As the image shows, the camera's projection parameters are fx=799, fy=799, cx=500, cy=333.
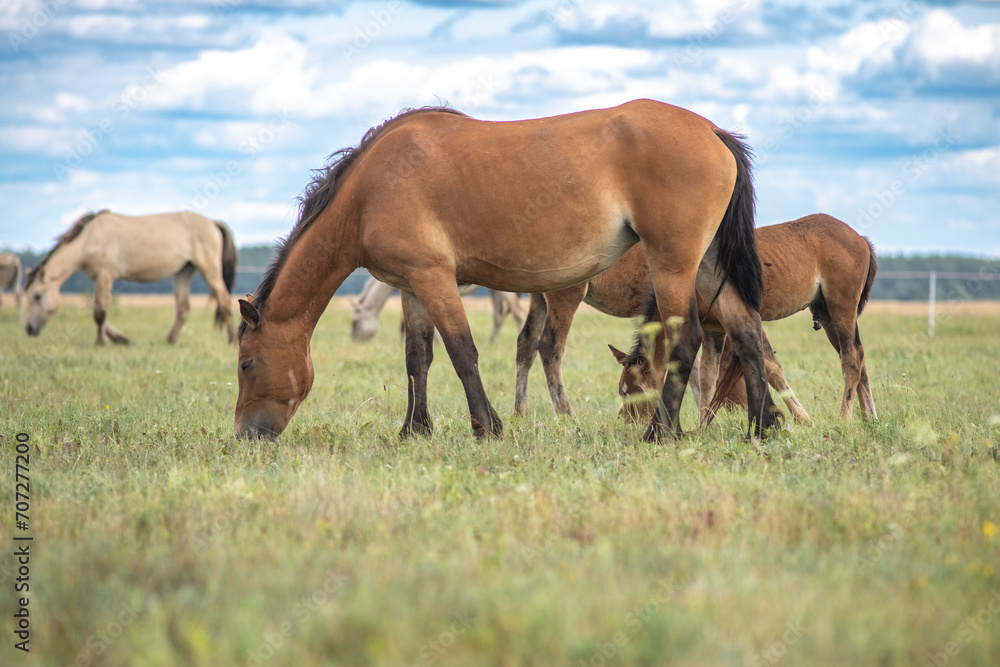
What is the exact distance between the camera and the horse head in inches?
600

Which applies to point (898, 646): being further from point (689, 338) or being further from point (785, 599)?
point (689, 338)

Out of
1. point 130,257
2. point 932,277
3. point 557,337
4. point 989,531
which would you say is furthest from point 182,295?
point 932,277

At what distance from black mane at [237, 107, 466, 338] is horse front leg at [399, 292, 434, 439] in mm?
852

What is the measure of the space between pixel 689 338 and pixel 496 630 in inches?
126

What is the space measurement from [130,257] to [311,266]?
1117 cm

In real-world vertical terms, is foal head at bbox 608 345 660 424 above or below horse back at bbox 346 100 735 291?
below

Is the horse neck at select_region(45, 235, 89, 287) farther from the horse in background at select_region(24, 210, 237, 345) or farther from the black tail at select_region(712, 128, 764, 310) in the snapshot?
the black tail at select_region(712, 128, 764, 310)

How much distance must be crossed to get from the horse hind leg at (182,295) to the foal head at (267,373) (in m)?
10.0

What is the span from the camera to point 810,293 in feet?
21.7

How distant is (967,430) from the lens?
16.5ft

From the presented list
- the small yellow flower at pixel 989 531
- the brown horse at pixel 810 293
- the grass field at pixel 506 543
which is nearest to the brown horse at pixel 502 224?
the grass field at pixel 506 543

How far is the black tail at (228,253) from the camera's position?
635 inches

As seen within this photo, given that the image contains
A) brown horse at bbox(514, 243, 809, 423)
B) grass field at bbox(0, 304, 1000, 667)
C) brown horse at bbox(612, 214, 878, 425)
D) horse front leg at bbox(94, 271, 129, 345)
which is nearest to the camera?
grass field at bbox(0, 304, 1000, 667)

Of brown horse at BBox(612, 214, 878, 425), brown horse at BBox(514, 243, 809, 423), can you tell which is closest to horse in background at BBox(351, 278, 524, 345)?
brown horse at BBox(514, 243, 809, 423)
